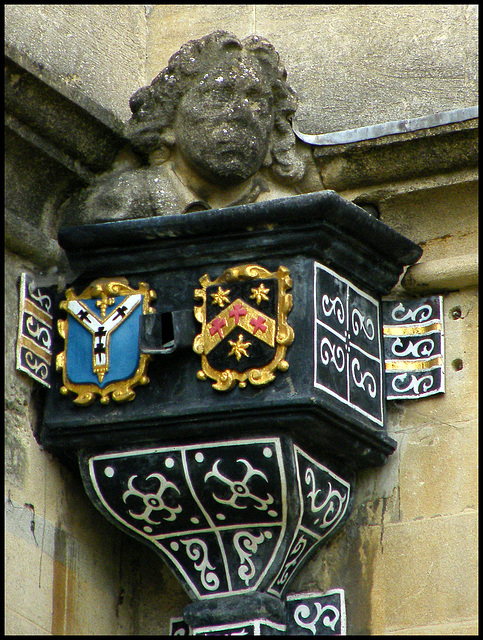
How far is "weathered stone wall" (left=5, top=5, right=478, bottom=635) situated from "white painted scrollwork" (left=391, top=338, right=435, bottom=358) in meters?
0.05

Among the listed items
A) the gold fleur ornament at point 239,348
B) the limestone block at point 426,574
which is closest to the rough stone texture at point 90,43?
the gold fleur ornament at point 239,348

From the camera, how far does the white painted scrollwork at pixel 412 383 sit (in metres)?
3.83

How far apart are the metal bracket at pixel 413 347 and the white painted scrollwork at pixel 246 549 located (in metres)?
0.48

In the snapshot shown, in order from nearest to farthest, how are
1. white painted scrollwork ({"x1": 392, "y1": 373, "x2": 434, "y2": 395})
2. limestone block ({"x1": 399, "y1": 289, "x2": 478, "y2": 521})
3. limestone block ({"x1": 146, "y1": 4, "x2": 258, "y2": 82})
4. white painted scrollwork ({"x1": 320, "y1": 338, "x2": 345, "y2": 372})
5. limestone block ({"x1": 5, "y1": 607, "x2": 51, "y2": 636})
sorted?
limestone block ({"x1": 5, "y1": 607, "x2": 51, "y2": 636}) < white painted scrollwork ({"x1": 320, "y1": 338, "x2": 345, "y2": 372}) < limestone block ({"x1": 399, "y1": 289, "x2": 478, "y2": 521}) < white painted scrollwork ({"x1": 392, "y1": 373, "x2": 434, "y2": 395}) < limestone block ({"x1": 146, "y1": 4, "x2": 258, "y2": 82})

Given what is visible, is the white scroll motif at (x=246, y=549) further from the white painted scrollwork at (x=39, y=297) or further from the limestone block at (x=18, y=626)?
the white painted scrollwork at (x=39, y=297)

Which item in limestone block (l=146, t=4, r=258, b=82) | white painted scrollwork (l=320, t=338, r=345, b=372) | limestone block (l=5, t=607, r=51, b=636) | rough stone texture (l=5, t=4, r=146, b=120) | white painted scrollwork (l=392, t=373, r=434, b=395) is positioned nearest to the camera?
limestone block (l=5, t=607, r=51, b=636)

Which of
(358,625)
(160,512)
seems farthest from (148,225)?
(358,625)

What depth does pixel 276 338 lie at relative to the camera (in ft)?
11.8

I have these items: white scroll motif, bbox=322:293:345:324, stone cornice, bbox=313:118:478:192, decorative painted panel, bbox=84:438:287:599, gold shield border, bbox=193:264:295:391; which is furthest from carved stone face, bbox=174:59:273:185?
decorative painted panel, bbox=84:438:287:599

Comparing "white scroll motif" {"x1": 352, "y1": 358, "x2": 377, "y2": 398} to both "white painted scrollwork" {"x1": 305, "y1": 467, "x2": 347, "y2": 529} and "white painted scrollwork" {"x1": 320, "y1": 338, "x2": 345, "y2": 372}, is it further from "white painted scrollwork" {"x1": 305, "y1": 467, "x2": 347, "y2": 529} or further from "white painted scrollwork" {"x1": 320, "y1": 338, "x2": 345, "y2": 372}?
"white painted scrollwork" {"x1": 305, "y1": 467, "x2": 347, "y2": 529}

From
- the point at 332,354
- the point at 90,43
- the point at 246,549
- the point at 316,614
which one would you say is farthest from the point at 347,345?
the point at 90,43

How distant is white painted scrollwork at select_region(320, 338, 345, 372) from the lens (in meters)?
3.60

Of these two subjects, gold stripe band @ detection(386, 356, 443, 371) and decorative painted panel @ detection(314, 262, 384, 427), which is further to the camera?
gold stripe band @ detection(386, 356, 443, 371)

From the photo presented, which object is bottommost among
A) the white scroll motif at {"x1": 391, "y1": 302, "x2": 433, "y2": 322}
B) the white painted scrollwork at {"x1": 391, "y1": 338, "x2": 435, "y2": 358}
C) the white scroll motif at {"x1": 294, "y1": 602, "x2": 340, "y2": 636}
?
the white scroll motif at {"x1": 294, "y1": 602, "x2": 340, "y2": 636}
